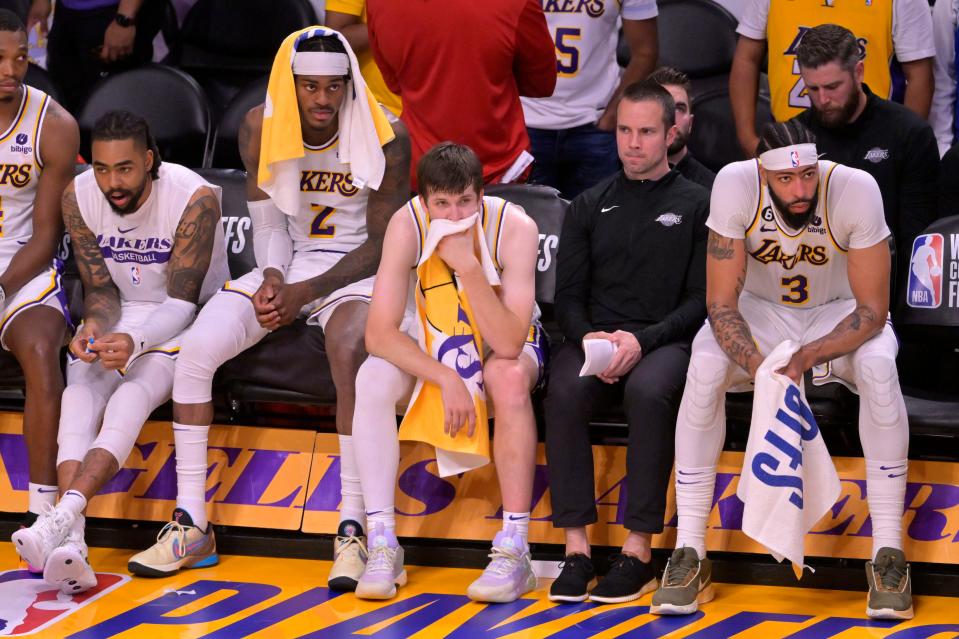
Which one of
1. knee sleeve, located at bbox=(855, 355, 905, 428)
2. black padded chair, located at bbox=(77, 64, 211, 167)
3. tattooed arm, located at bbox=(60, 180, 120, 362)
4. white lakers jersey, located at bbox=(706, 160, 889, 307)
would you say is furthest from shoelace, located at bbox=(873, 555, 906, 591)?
black padded chair, located at bbox=(77, 64, 211, 167)

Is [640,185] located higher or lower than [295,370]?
higher

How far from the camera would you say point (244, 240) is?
19.9ft

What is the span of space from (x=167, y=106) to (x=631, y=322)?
9.35 ft

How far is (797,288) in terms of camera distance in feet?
16.8

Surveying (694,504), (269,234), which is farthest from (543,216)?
(694,504)

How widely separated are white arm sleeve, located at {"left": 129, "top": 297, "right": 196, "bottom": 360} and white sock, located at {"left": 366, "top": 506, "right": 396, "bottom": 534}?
1087 millimetres

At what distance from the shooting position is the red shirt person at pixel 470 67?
593cm

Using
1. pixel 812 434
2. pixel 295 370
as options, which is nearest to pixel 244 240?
pixel 295 370

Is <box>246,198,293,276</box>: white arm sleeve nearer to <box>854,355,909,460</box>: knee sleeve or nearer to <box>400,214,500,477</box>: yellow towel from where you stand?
<box>400,214,500,477</box>: yellow towel

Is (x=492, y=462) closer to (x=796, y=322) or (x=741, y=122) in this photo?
(x=796, y=322)

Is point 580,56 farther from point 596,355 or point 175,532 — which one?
point 175,532

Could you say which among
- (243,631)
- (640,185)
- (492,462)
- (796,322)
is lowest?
(243,631)

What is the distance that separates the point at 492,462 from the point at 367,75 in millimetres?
2290

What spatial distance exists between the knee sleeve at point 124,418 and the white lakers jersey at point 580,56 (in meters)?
2.31
